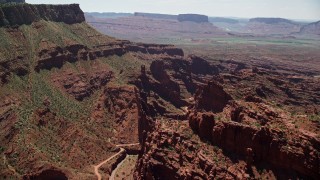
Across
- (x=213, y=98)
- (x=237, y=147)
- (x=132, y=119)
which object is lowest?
(x=132, y=119)

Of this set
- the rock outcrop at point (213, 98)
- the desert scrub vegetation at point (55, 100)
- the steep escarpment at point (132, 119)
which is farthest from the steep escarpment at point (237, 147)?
the desert scrub vegetation at point (55, 100)

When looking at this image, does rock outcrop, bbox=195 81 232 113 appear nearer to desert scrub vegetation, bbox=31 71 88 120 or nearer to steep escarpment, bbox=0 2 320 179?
steep escarpment, bbox=0 2 320 179

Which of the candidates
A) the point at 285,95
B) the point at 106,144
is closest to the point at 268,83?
the point at 285,95

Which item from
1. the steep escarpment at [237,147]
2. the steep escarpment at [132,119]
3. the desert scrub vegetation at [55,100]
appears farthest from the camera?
the desert scrub vegetation at [55,100]

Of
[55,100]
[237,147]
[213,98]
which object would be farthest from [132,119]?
[237,147]

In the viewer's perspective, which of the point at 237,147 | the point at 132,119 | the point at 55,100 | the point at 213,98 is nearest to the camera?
the point at 237,147

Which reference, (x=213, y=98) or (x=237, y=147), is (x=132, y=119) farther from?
(x=237, y=147)

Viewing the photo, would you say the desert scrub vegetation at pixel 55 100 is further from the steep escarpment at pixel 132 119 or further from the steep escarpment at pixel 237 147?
the steep escarpment at pixel 237 147

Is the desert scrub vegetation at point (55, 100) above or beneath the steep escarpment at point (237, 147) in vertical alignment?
beneath

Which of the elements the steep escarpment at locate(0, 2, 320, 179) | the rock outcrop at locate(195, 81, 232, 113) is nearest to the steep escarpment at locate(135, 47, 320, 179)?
the steep escarpment at locate(0, 2, 320, 179)

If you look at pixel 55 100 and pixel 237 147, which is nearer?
pixel 237 147

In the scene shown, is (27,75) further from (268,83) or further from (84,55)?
(268,83)

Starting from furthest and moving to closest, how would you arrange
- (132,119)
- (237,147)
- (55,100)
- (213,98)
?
(132,119)
(55,100)
(213,98)
(237,147)

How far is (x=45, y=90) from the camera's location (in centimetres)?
15225
